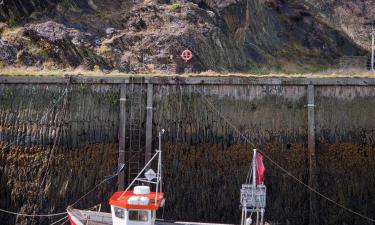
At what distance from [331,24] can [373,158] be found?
81.3 feet

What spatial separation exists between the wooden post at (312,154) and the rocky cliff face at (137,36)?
8.52m

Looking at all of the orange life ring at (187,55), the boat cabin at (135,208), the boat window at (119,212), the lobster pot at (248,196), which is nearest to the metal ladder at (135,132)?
the boat cabin at (135,208)

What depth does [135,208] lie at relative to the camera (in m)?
17.8

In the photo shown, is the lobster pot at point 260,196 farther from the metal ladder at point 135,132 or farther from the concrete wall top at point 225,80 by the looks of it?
the metal ladder at point 135,132

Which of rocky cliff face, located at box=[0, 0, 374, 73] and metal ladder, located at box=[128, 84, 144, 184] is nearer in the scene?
metal ladder, located at box=[128, 84, 144, 184]

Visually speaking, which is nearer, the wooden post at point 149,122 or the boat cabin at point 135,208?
the boat cabin at point 135,208

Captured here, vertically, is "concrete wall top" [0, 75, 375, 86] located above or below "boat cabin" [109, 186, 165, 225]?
above

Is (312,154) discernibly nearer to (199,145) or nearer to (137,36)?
(199,145)

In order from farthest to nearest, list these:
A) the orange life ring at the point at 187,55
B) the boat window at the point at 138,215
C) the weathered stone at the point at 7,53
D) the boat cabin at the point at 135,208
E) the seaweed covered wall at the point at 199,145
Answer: the orange life ring at the point at 187,55, the weathered stone at the point at 7,53, the seaweed covered wall at the point at 199,145, the boat window at the point at 138,215, the boat cabin at the point at 135,208

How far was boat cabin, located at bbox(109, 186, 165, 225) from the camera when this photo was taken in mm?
17750

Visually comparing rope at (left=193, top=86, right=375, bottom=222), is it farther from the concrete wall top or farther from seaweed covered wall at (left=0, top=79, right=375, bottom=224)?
the concrete wall top

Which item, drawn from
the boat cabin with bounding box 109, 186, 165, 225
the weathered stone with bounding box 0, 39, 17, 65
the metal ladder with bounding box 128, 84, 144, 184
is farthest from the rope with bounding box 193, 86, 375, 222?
the weathered stone with bounding box 0, 39, 17, 65

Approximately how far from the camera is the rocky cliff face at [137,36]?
27.6 m

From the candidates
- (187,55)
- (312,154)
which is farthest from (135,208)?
(187,55)
